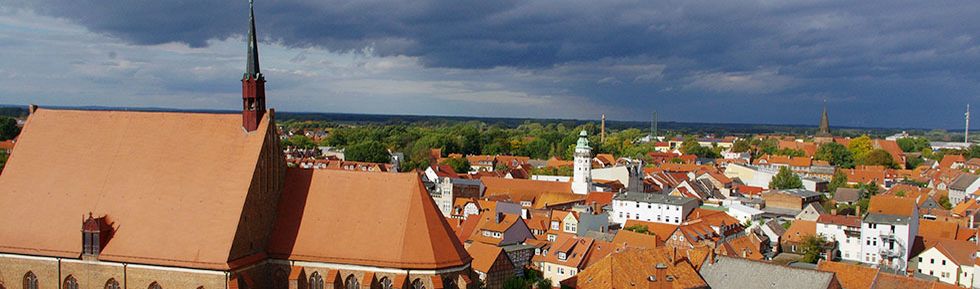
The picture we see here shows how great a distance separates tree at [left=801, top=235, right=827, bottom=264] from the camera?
6819 centimetres

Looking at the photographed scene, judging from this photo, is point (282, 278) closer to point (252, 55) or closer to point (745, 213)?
point (252, 55)

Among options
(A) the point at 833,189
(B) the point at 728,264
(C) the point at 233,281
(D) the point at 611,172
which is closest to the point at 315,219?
(C) the point at 233,281

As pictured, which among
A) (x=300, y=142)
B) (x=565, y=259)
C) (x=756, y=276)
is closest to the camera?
(x=756, y=276)

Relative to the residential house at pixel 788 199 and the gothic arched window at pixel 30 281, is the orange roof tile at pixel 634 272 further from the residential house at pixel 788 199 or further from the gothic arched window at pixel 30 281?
the residential house at pixel 788 199

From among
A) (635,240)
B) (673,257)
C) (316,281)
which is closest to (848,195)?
(635,240)

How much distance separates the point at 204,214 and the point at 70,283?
273 inches

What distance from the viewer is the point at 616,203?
304 ft

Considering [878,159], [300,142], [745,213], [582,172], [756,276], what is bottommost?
[745,213]

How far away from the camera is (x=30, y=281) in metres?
34.2

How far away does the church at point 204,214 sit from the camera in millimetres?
32750

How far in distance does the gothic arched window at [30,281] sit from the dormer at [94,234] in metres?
3.19

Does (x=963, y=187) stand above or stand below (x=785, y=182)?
above

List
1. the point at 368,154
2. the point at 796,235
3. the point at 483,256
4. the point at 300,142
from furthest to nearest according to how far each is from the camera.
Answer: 1. the point at 300,142
2. the point at 368,154
3. the point at 796,235
4. the point at 483,256

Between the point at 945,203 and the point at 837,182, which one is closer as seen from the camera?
the point at 945,203
